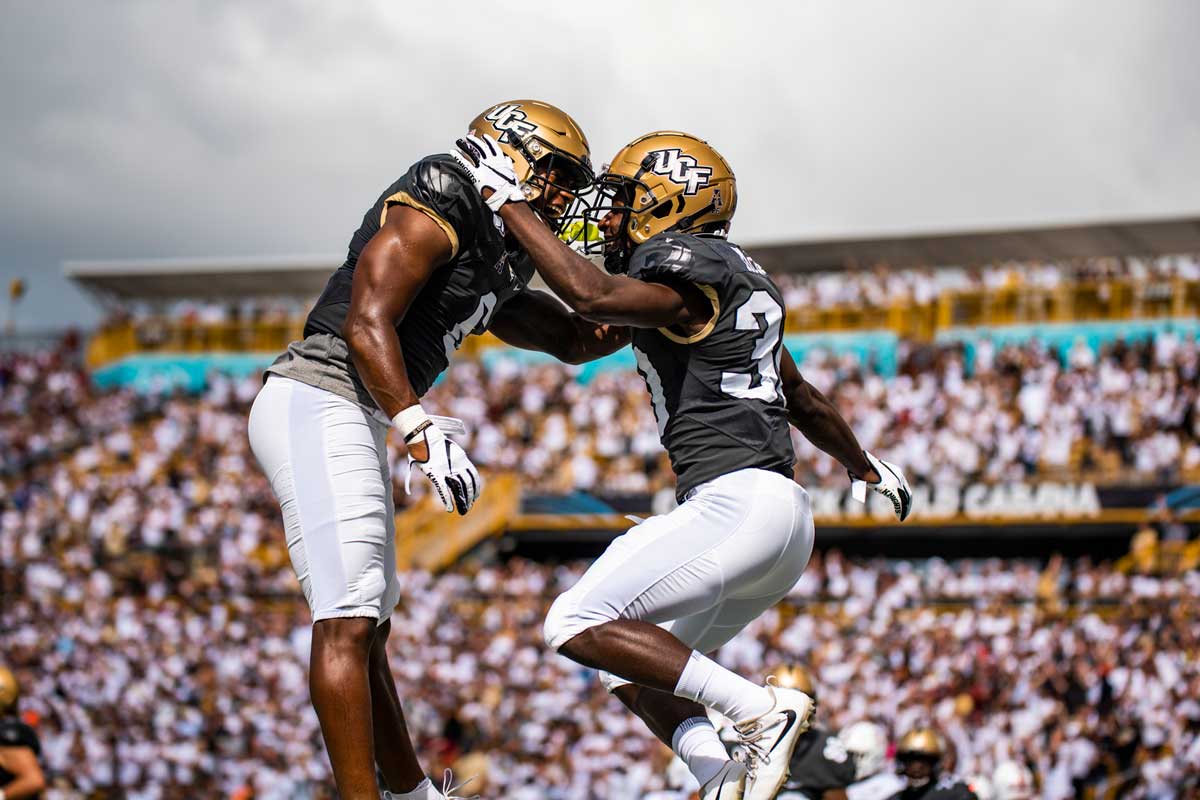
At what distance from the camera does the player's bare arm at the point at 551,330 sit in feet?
19.2

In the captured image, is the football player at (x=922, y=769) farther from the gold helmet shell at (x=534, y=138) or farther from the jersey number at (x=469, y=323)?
the gold helmet shell at (x=534, y=138)

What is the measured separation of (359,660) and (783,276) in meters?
27.8

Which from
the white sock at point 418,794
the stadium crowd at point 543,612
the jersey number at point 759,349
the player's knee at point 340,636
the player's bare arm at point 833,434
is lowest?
the stadium crowd at point 543,612

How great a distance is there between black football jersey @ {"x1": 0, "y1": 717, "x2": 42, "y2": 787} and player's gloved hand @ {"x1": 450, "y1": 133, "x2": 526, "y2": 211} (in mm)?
3822

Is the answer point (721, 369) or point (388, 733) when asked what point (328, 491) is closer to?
point (388, 733)

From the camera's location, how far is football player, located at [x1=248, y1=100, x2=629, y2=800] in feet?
15.3

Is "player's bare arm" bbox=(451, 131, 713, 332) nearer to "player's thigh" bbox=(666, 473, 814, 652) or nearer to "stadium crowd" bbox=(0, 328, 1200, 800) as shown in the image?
"player's thigh" bbox=(666, 473, 814, 652)

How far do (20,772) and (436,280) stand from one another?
3450 mm

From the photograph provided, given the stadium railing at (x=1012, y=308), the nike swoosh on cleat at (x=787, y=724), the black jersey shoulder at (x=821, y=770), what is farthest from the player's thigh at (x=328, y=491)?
the stadium railing at (x=1012, y=308)

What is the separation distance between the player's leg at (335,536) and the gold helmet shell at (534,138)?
1.01 m

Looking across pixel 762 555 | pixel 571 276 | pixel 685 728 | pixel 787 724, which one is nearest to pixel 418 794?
pixel 685 728

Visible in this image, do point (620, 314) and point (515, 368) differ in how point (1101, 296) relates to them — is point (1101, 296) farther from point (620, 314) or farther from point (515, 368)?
point (620, 314)

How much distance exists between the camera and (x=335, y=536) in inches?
187

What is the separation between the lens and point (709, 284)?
16.0 feet
